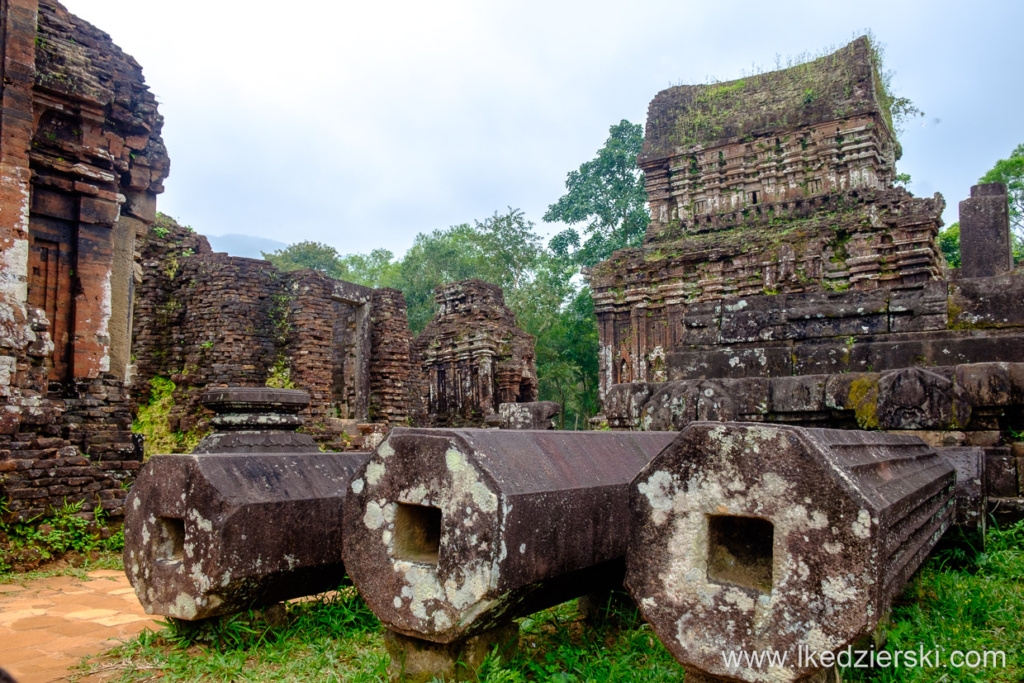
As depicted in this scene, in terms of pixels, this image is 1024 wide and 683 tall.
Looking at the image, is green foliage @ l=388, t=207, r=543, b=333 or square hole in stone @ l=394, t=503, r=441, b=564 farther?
green foliage @ l=388, t=207, r=543, b=333

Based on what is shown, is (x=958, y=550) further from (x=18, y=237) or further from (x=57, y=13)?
(x=57, y=13)

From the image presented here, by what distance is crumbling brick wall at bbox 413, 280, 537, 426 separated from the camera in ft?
52.0

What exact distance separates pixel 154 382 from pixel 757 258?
11.5 metres

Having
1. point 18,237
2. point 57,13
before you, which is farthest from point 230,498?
point 57,13

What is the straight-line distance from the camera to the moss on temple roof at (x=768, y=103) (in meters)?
15.0

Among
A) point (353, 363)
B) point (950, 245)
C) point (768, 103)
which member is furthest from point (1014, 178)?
point (353, 363)

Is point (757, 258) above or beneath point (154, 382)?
above

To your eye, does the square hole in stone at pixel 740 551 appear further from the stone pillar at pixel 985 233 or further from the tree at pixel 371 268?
the tree at pixel 371 268

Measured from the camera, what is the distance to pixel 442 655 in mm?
2641

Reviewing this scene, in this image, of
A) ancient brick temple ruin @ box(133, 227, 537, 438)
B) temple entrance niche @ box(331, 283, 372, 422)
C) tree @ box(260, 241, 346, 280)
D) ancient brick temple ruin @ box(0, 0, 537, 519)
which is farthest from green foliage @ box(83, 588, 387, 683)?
tree @ box(260, 241, 346, 280)

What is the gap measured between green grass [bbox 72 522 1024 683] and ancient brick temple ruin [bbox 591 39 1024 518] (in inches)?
33.6

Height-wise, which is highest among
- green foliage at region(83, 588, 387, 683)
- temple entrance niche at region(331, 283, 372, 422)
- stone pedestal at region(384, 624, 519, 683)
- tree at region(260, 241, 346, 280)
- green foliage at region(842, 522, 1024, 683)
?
tree at region(260, 241, 346, 280)

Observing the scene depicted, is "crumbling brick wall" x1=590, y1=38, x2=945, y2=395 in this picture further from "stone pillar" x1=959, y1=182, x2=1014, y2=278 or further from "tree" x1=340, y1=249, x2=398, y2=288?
"tree" x1=340, y1=249, x2=398, y2=288

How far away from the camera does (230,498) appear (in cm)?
326
